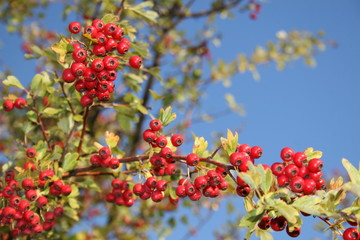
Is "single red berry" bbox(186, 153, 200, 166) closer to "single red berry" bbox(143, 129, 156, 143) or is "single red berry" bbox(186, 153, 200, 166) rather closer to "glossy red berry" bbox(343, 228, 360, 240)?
"single red berry" bbox(143, 129, 156, 143)

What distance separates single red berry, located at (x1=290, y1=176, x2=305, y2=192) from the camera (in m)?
1.85

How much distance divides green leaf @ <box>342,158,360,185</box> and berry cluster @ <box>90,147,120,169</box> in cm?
146

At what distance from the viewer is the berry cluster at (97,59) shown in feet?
7.29

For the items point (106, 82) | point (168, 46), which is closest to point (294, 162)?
point (106, 82)

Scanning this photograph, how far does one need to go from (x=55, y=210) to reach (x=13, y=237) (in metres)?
0.71

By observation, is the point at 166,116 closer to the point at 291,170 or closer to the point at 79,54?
the point at 79,54

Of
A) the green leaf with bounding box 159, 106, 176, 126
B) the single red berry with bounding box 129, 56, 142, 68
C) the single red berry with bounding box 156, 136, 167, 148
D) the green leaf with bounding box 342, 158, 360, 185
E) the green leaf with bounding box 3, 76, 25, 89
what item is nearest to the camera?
the green leaf with bounding box 342, 158, 360, 185

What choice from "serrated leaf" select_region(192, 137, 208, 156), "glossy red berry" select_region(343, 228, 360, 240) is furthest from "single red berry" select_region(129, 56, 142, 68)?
"glossy red berry" select_region(343, 228, 360, 240)

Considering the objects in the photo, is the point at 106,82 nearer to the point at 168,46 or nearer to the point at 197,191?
the point at 197,191

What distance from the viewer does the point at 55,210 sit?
8.86ft

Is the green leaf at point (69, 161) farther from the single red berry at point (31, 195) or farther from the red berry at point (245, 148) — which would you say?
the red berry at point (245, 148)

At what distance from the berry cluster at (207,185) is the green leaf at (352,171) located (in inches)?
27.5


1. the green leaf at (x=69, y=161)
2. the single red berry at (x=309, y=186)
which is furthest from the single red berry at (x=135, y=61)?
the single red berry at (x=309, y=186)

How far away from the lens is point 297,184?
1.85m
